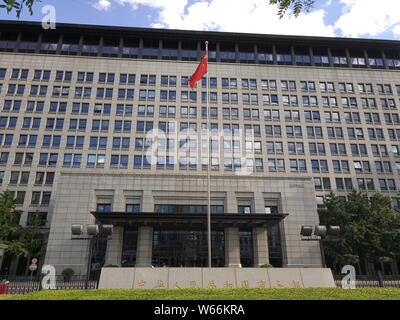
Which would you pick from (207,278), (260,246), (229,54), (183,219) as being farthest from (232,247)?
(229,54)

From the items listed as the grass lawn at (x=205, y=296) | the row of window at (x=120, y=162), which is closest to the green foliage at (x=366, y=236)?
the row of window at (x=120, y=162)

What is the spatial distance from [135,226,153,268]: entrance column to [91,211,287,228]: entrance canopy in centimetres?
88

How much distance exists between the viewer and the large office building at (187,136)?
33562 mm

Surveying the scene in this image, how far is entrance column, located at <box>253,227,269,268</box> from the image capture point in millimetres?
32812

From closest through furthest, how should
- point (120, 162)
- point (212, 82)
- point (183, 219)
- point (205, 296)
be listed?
point (205, 296), point (183, 219), point (120, 162), point (212, 82)

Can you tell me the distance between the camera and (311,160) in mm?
43188

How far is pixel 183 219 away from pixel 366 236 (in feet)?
63.6

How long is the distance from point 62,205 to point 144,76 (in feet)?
76.5

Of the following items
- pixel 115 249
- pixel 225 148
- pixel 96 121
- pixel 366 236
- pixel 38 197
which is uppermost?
pixel 96 121

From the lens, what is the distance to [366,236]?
1203 inches

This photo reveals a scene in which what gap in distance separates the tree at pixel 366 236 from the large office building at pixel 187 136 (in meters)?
3.01

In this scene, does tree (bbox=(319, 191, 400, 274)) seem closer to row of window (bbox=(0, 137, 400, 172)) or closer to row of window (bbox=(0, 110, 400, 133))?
row of window (bbox=(0, 137, 400, 172))

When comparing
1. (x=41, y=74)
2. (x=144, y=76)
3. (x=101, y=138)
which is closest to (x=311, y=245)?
(x=101, y=138)

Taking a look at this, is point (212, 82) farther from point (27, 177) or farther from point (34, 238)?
point (34, 238)
